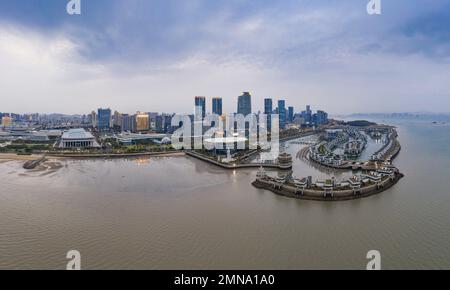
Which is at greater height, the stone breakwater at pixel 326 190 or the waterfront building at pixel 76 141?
the waterfront building at pixel 76 141

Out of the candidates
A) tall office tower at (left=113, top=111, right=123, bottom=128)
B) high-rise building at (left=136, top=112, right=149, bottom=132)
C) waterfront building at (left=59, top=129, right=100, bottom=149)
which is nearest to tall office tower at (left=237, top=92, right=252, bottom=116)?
high-rise building at (left=136, top=112, right=149, bottom=132)

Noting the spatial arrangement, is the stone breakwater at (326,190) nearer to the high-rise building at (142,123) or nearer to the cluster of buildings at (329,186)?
Answer: the cluster of buildings at (329,186)

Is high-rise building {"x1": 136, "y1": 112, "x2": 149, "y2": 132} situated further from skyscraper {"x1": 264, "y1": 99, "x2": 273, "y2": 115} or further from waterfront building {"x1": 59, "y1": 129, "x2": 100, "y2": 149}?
skyscraper {"x1": 264, "y1": 99, "x2": 273, "y2": 115}

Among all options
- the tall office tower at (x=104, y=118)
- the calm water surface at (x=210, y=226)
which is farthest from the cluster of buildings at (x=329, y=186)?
the tall office tower at (x=104, y=118)

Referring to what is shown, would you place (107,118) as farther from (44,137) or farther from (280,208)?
(280,208)

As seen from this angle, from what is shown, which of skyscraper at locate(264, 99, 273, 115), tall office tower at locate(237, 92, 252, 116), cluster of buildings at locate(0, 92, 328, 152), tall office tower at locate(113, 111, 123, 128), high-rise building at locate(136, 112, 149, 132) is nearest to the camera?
cluster of buildings at locate(0, 92, 328, 152)

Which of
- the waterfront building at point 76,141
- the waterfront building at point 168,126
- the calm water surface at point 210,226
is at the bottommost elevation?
the calm water surface at point 210,226

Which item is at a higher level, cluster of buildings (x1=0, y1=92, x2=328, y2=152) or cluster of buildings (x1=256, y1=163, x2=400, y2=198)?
cluster of buildings (x1=0, y1=92, x2=328, y2=152)

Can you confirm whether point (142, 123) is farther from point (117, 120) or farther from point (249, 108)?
point (249, 108)

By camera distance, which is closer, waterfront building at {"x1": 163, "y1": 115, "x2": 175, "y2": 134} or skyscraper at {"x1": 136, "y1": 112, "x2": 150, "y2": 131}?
waterfront building at {"x1": 163, "y1": 115, "x2": 175, "y2": 134}

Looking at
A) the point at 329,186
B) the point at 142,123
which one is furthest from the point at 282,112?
the point at 329,186
